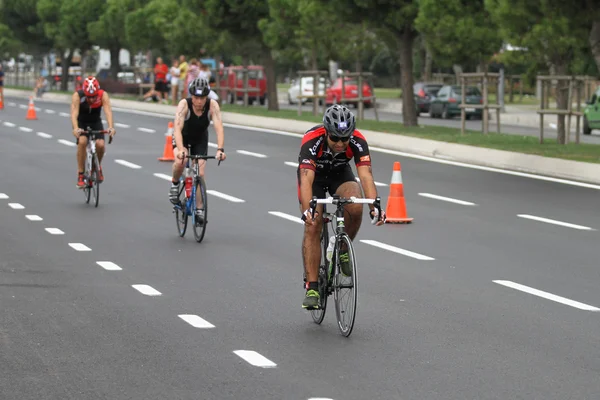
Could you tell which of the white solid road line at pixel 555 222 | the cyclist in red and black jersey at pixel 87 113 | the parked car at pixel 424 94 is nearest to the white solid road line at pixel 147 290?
the white solid road line at pixel 555 222

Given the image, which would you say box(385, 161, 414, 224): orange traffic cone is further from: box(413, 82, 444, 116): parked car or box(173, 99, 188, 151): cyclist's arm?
box(413, 82, 444, 116): parked car

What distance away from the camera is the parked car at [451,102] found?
162 ft

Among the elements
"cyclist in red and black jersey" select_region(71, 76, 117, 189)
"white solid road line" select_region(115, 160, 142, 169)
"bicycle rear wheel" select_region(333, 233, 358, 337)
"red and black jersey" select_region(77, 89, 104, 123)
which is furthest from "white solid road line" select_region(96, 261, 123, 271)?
"white solid road line" select_region(115, 160, 142, 169)

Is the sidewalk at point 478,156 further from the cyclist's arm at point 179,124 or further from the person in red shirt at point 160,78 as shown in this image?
the person in red shirt at point 160,78

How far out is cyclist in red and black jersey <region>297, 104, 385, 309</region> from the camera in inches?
356

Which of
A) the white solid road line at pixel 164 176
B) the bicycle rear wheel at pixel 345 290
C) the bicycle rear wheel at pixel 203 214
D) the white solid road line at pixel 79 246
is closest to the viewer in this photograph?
the bicycle rear wheel at pixel 345 290

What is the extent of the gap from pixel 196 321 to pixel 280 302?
109 cm

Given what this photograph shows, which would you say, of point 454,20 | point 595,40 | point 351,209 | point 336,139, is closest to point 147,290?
point 351,209

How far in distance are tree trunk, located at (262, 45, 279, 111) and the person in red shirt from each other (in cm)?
686

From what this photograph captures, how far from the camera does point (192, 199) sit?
47.1 ft

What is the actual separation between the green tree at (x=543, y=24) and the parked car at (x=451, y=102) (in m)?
15.4

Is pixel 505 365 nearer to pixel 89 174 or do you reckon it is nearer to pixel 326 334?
pixel 326 334

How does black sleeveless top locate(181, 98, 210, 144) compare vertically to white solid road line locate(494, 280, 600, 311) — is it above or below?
above

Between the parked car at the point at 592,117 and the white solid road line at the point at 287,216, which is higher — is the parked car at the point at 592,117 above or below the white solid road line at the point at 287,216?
above
